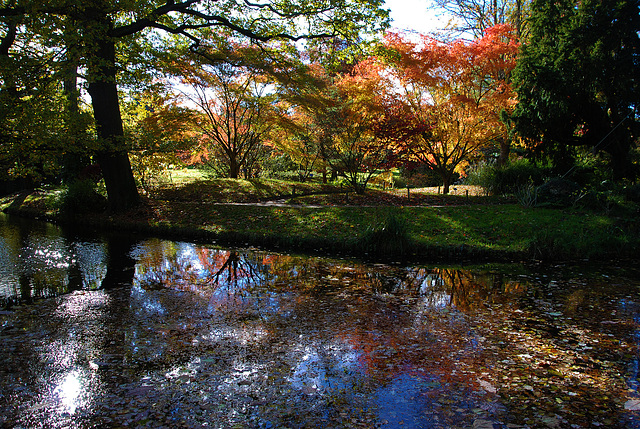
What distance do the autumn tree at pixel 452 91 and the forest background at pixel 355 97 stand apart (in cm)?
5

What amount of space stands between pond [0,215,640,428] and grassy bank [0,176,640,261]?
120 cm

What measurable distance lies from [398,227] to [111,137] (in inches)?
320

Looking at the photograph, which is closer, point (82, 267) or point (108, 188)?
point (82, 267)

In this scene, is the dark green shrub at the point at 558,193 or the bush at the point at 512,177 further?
the bush at the point at 512,177

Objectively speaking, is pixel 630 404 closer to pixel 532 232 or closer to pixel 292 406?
pixel 292 406

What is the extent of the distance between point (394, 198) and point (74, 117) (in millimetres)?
9244

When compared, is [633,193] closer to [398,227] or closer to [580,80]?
[580,80]

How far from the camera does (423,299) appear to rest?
5.58m

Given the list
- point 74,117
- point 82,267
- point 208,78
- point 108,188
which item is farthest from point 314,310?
point 208,78

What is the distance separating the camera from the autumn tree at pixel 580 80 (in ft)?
36.7

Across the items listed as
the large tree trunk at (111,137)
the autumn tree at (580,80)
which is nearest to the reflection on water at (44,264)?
→ the large tree trunk at (111,137)

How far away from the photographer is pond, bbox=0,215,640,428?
2885mm

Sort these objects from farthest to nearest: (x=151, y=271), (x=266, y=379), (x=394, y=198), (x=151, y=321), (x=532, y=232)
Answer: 1. (x=394, y=198)
2. (x=532, y=232)
3. (x=151, y=271)
4. (x=151, y=321)
5. (x=266, y=379)

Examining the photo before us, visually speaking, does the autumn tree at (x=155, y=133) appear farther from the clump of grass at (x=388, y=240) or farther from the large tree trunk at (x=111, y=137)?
the clump of grass at (x=388, y=240)
